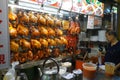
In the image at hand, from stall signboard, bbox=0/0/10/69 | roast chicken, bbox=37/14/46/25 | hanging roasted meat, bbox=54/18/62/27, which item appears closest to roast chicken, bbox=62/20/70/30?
hanging roasted meat, bbox=54/18/62/27

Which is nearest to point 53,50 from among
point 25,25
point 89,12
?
point 25,25

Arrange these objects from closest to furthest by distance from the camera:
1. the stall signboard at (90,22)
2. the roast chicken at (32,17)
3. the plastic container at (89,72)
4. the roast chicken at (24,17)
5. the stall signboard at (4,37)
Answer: the stall signboard at (4,37) < the plastic container at (89,72) < the roast chicken at (24,17) < the roast chicken at (32,17) < the stall signboard at (90,22)

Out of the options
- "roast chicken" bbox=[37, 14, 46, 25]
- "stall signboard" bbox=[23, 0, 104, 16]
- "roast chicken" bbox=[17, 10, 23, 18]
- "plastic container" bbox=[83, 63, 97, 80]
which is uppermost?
"stall signboard" bbox=[23, 0, 104, 16]

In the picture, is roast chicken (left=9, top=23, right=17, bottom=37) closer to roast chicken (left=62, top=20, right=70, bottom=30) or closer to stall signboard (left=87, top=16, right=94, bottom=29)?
roast chicken (left=62, top=20, right=70, bottom=30)

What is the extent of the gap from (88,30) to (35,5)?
2.07m

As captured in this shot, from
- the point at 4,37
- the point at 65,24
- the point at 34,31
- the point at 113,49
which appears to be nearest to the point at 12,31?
the point at 34,31

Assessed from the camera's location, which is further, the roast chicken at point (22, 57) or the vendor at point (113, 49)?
the vendor at point (113, 49)

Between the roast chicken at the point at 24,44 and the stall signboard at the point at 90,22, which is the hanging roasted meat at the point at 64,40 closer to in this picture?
the roast chicken at the point at 24,44

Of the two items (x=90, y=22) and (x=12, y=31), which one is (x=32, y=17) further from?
(x=90, y=22)

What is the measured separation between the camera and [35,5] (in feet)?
9.43

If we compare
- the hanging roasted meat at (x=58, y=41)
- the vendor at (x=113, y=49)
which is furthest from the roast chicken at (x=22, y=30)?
the vendor at (x=113, y=49)

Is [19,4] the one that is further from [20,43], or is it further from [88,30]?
[88,30]

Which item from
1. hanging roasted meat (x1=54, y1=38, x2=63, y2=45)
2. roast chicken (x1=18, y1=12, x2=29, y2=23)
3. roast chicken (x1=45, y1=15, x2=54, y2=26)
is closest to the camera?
roast chicken (x1=18, y1=12, x2=29, y2=23)

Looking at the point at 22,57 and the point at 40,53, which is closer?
the point at 22,57
